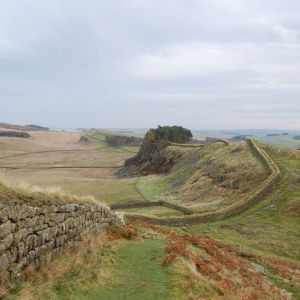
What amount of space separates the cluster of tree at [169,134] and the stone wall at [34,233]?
94.0m

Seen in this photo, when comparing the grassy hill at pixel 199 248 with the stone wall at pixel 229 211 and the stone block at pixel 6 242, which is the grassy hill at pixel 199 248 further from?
the stone block at pixel 6 242

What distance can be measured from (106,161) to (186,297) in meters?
112

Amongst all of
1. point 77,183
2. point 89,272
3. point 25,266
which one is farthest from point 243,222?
point 77,183

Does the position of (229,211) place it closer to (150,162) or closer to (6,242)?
(6,242)

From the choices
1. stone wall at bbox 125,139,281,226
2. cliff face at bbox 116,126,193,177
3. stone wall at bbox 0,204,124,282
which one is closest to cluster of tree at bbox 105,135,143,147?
cliff face at bbox 116,126,193,177

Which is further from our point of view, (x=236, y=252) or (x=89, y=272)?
(x=236, y=252)

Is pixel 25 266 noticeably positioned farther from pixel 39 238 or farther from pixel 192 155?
pixel 192 155

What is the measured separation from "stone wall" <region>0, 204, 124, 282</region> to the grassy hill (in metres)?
0.46

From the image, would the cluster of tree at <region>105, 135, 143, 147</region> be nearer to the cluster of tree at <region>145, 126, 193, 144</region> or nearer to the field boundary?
the cluster of tree at <region>145, 126, 193, 144</region>

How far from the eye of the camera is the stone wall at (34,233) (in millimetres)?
8828

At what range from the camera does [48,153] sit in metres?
138

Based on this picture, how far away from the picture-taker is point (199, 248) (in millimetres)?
17672

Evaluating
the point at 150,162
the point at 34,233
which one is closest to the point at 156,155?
the point at 150,162

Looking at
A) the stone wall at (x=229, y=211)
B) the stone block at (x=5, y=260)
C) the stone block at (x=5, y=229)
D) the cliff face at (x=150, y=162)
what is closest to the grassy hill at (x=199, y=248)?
the stone block at (x=5, y=260)
